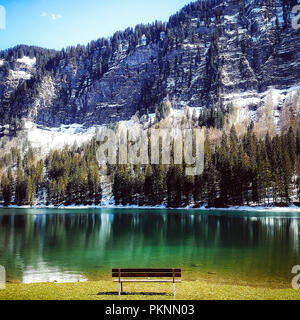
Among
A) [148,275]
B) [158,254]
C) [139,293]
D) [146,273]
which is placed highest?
[146,273]

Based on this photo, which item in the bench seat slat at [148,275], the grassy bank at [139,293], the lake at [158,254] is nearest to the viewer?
the grassy bank at [139,293]

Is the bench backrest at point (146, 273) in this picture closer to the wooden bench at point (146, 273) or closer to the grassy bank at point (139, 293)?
the wooden bench at point (146, 273)

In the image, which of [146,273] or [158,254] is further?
[158,254]

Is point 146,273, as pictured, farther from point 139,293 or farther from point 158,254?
point 158,254

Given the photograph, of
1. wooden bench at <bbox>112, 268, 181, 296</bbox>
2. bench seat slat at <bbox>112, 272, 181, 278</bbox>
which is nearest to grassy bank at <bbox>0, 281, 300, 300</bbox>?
wooden bench at <bbox>112, 268, 181, 296</bbox>

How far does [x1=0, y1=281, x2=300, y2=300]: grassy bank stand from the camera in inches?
596

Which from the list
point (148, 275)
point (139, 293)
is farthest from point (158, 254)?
point (148, 275)

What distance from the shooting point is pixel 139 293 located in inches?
653

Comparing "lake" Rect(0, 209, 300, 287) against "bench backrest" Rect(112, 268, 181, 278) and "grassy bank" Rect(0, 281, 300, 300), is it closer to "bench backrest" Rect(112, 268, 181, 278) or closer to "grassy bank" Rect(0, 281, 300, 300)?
"grassy bank" Rect(0, 281, 300, 300)

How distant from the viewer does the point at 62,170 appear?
543ft

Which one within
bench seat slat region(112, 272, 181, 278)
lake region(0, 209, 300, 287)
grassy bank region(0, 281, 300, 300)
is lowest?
lake region(0, 209, 300, 287)

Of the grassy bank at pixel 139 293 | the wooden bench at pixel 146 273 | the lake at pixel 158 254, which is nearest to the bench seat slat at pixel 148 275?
the wooden bench at pixel 146 273

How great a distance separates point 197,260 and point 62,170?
144589 millimetres

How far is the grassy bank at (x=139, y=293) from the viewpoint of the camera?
49.7ft
